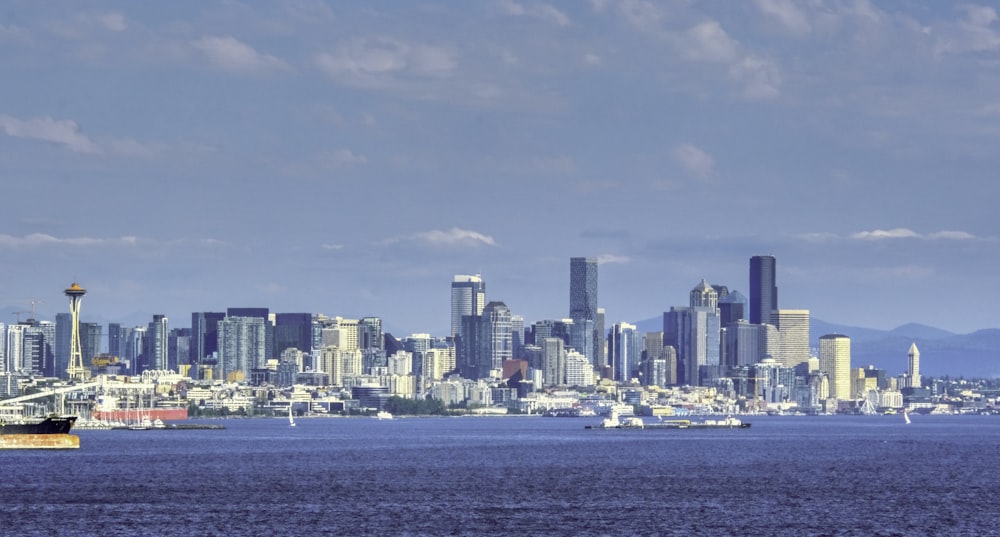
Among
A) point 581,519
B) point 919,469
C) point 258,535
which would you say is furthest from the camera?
point 919,469

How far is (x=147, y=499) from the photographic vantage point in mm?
129375

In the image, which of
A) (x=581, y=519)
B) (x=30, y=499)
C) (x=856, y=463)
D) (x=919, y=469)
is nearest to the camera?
(x=581, y=519)

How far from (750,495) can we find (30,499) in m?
53.9

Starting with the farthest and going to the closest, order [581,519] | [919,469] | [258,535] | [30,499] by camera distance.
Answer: [919,469] → [30,499] → [581,519] → [258,535]

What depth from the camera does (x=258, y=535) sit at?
339 ft

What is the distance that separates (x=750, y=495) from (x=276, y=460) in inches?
2876

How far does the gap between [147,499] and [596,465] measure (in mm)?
63654

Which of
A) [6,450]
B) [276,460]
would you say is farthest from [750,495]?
[6,450]

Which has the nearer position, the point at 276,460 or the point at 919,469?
the point at 919,469

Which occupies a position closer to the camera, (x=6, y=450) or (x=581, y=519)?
(x=581, y=519)

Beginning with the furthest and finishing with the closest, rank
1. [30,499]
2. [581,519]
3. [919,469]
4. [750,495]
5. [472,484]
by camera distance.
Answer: [919,469] → [472,484] → [750,495] → [30,499] → [581,519]

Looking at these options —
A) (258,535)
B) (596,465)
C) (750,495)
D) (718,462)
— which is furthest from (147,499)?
(718,462)

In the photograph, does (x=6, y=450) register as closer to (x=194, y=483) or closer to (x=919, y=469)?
(x=194, y=483)

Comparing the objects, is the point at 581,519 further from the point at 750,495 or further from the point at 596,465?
the point at 596,465
